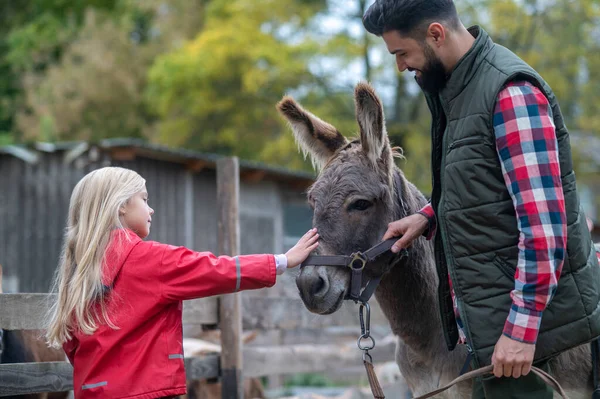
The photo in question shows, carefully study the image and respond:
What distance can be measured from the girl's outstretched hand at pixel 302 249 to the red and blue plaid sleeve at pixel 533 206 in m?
0.98

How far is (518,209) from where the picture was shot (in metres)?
2.50

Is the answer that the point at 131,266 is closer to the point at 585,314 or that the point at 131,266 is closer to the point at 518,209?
the point at 518,209

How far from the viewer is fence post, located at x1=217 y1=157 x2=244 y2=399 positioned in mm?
5133

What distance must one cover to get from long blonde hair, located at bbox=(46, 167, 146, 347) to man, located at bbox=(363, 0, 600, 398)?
1.34 metres

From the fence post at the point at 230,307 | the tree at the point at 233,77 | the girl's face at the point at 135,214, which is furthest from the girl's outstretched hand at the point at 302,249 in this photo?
the tree at the point at 233,77

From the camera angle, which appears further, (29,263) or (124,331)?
(29,263)

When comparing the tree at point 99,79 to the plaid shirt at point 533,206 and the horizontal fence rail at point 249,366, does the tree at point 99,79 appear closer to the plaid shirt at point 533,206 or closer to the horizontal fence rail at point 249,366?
the horizontal fence rail at point 249,366

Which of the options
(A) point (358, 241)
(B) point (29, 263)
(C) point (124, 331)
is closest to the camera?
(C) point (124, 331)

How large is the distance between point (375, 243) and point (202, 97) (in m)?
19.1

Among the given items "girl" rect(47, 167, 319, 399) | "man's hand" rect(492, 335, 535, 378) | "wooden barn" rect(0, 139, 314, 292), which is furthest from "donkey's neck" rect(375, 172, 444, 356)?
"wooden barn" rect(0, 139, 314, 292)

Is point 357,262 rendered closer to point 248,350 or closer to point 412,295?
point 412,295

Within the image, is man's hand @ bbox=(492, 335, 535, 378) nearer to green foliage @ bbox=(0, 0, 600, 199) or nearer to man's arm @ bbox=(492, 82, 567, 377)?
man's arm @ bbox=(492, 82, 567, 377)

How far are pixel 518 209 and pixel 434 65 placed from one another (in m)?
0.67

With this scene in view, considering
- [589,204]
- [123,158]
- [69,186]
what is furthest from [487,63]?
[589,204]
